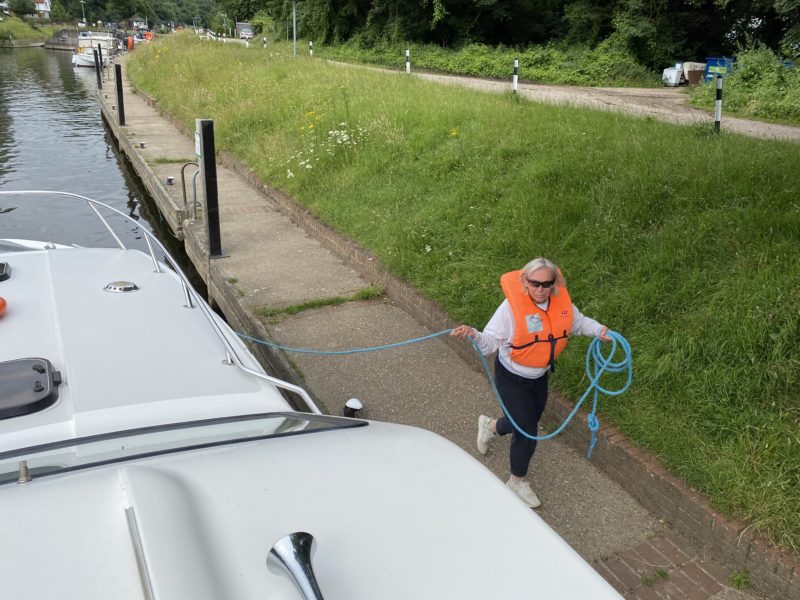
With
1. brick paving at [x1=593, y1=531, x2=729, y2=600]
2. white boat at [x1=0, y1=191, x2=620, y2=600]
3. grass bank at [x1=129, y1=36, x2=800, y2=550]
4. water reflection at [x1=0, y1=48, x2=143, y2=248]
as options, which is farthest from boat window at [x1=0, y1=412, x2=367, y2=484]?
water reflection at [x1=0, y1=48, x2=143, y2=248]

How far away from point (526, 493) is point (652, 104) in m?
13.2

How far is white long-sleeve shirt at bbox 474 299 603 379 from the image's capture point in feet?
12.5

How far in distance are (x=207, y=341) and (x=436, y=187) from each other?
16.9 ft

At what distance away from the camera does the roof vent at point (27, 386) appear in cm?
270

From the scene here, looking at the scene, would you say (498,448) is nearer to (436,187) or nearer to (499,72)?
(436,187)

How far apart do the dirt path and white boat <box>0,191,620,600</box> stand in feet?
25.8

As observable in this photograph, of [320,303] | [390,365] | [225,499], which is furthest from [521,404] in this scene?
[320,303]

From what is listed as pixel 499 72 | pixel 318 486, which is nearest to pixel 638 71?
pixel 499 72

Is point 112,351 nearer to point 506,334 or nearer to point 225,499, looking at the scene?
point 225,499

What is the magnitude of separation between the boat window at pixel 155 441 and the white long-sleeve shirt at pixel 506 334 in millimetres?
1192

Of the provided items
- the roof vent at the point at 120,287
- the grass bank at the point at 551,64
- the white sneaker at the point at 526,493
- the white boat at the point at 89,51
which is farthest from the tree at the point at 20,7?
the white sneaker at the point at 526,493

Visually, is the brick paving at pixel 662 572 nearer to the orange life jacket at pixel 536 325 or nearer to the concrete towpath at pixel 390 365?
the concrete towpath at pixel 390 365

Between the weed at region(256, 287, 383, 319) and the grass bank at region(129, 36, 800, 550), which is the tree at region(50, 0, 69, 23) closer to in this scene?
the grass bank at region(129, 36, 800, 550)

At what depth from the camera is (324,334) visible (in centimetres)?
620
